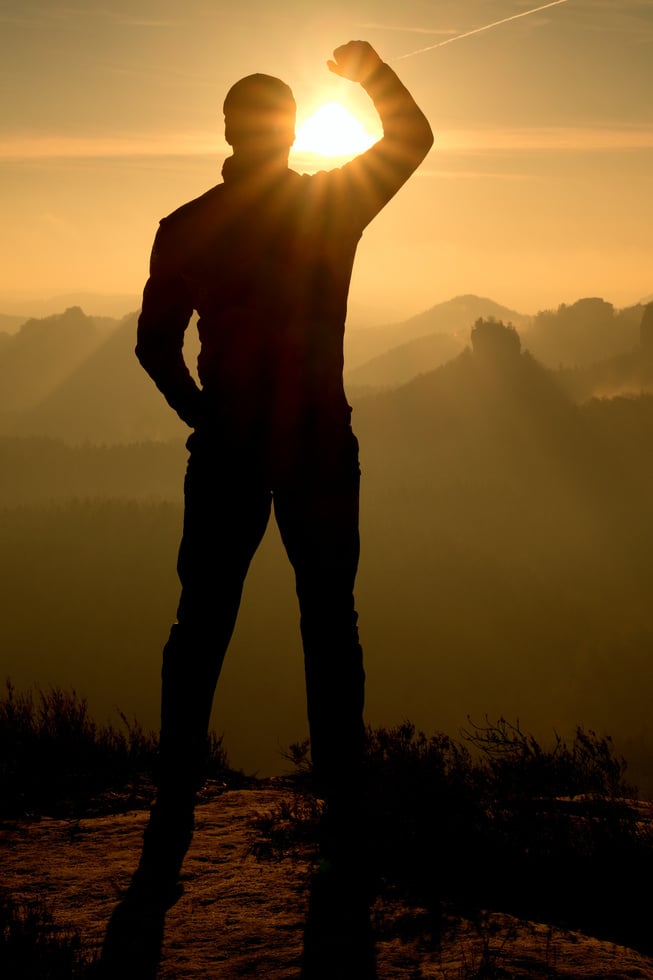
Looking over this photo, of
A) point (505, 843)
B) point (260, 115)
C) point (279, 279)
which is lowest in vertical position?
point (505, 843)

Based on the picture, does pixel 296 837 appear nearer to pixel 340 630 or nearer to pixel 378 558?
pixel 340 630

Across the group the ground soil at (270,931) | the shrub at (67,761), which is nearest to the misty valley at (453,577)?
the shrub at (67,761)

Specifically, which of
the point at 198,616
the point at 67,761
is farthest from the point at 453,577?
the point at 198,616

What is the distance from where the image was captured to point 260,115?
9.67ft

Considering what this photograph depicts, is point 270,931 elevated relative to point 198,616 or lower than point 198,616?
lower

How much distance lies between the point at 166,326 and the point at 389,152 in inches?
39.1

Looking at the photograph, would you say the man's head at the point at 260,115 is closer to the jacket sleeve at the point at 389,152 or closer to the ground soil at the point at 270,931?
the jacket sleeve at the point at 389,152

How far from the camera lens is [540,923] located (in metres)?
2.64

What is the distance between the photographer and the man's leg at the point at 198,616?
305 centimetres

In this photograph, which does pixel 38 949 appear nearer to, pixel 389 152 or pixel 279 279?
pixel 279 279

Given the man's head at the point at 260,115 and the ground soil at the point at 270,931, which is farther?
the man's head at the point at 260,115

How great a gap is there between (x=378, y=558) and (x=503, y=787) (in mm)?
136181

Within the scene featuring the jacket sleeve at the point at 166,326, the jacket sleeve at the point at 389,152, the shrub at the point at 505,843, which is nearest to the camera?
the shrub at the point at 505,843

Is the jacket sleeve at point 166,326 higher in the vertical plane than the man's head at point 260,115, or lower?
lower
